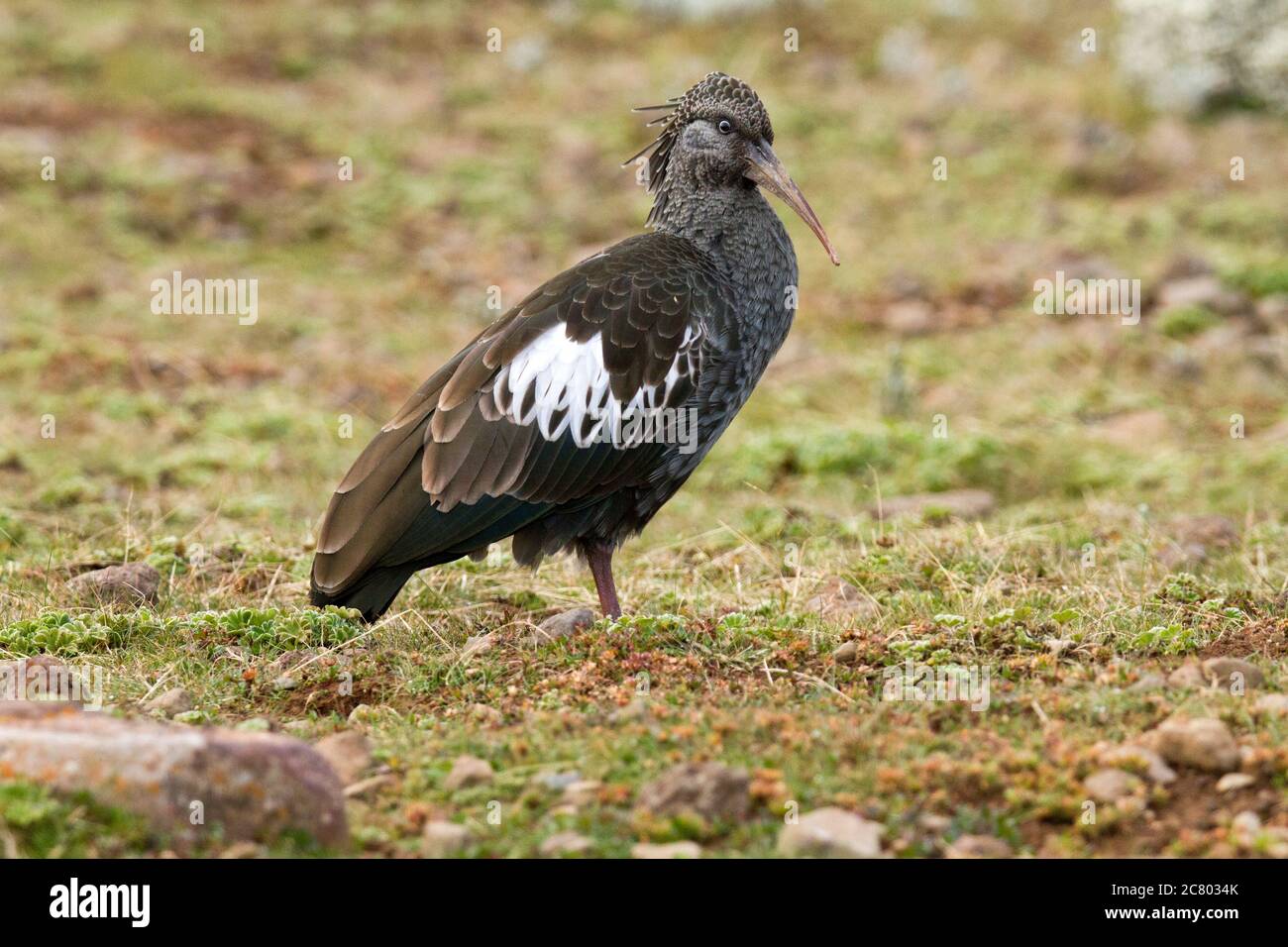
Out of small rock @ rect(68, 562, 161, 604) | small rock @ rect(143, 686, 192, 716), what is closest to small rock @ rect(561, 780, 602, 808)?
small rock @ rect(143, 686, 192, 716)

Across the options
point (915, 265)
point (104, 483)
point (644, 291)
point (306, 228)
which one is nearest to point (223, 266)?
point (306, 228)

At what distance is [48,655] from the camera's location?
5.36 m

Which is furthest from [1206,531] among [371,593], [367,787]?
[367,787]

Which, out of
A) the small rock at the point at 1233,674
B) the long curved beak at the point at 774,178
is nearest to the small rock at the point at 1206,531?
the long curved beak at the point at 774,178

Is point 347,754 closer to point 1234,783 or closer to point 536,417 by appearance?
point 536,417

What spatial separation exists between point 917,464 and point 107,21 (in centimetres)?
1084

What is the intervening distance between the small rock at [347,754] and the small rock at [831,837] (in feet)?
3.94

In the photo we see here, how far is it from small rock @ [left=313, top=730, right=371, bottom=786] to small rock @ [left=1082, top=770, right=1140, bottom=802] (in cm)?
194

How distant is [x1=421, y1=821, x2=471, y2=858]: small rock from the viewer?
3.89 m

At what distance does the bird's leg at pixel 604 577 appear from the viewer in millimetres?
5930

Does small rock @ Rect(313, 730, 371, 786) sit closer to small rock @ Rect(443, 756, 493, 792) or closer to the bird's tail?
small rock @ Rect(443, 756, 493, 792)

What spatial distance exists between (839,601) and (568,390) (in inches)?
51.5

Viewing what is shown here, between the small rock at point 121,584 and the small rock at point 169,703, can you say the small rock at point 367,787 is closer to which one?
the small rock at point 169,703

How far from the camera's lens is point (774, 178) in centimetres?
630
